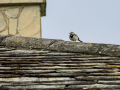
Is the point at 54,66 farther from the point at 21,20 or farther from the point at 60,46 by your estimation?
the point at 21,20

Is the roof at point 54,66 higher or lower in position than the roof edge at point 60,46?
lower

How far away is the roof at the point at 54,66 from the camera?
250cm

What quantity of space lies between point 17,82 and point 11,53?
2.82 feet

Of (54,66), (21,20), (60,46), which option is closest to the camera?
(54,66)

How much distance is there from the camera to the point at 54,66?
290 centimetres

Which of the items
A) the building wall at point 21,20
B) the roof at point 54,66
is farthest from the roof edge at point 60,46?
the building wall at point 21,20

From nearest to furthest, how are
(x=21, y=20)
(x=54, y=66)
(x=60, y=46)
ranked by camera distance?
(x=54, y=66), (x=60, y=46), (x=21, y=20)

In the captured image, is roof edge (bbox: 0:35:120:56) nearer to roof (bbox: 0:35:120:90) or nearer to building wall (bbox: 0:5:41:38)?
roof (bbox: 0:35:120:90)

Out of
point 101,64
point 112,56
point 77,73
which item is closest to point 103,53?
point 112,56

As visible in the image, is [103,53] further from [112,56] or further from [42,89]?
[42,89]

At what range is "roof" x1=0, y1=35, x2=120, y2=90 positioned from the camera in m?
2.50

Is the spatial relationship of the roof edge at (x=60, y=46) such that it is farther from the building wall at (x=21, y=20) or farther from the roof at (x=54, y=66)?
the building wall at (x=21, y=20)

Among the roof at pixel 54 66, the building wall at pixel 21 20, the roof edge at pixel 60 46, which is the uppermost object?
the building wall at pixel 21 20

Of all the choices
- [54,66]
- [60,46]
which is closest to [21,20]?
[60,46]
